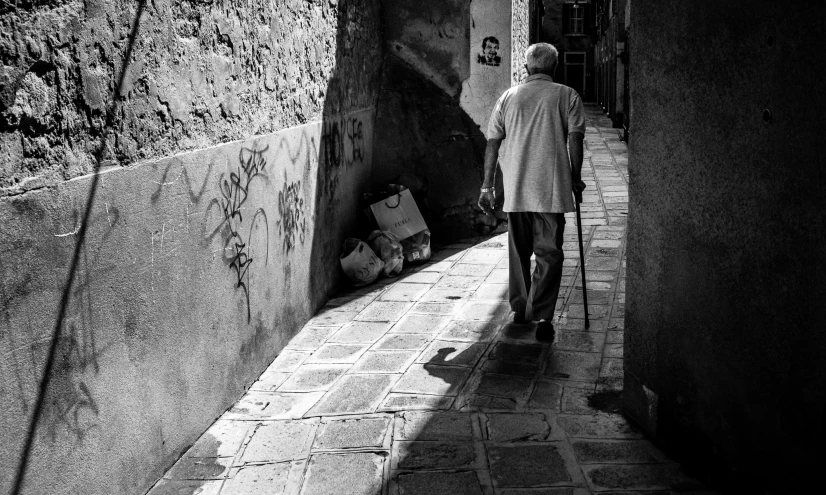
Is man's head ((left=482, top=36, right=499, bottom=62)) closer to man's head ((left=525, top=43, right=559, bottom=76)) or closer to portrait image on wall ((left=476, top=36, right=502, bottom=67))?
portrait image on wall ((left=476, top=36, right=502, bottom=67))

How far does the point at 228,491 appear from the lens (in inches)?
136

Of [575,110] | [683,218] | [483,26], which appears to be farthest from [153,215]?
[483,26]

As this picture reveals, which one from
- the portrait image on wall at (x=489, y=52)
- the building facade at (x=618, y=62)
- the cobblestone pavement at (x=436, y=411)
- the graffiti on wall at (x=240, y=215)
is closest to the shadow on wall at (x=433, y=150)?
the portrait image on wall at (x=489, y=52)

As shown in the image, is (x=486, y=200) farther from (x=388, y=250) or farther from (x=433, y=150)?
(x=433, y=150)

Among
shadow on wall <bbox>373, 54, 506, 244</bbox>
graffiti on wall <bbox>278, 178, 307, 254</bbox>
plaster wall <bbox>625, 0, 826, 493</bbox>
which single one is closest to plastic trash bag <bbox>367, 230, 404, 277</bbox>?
shadow on wall <bbox>373, 54, 506, 244</bbox>

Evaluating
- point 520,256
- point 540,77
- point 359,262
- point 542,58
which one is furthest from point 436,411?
point 359,262

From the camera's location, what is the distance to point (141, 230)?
11.2 ft

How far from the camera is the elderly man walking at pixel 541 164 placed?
205 inches

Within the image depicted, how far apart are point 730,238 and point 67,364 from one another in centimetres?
244

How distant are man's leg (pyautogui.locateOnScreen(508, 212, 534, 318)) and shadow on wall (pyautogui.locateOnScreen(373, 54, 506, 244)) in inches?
118

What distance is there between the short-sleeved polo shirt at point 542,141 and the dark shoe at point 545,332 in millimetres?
733

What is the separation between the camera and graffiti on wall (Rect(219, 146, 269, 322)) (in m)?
4.34

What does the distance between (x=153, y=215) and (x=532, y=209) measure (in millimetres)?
2561

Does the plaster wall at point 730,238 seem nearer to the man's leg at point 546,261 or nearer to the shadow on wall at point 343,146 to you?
the man's leg at point 546,261
